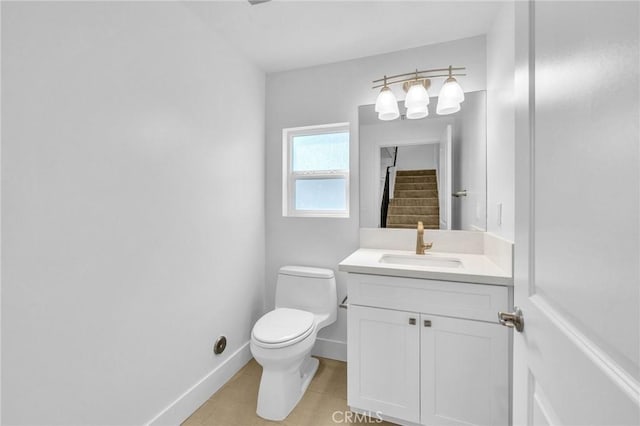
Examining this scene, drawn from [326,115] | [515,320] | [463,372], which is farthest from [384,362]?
[326,115]

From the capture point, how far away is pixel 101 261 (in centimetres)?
117

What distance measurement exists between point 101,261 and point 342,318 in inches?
62.9

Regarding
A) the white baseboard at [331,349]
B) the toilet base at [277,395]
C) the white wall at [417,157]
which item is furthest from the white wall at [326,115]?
the toilet base at [277,395]

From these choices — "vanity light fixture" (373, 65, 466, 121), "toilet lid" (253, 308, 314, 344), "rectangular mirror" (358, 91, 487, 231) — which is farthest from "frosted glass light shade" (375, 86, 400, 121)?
"toilet lid" (253, 308, 314, 344)

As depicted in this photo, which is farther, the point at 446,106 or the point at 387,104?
the point at 387,104

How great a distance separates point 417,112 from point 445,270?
107 centimetres

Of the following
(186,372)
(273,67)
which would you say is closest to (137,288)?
(186,372)

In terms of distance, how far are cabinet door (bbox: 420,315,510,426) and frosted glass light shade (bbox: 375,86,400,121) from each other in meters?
1.30

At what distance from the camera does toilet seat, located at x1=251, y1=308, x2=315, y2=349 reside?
60.4 inches

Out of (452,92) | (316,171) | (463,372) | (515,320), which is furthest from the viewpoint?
(316,171)

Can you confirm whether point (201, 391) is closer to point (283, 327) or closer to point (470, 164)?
point (283, 327)

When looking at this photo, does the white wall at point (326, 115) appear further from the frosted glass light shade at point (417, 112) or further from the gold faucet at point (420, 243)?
the gold faucet at point (420, 243)

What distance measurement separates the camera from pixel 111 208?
120 centimetres

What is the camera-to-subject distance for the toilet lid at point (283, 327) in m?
1.55
